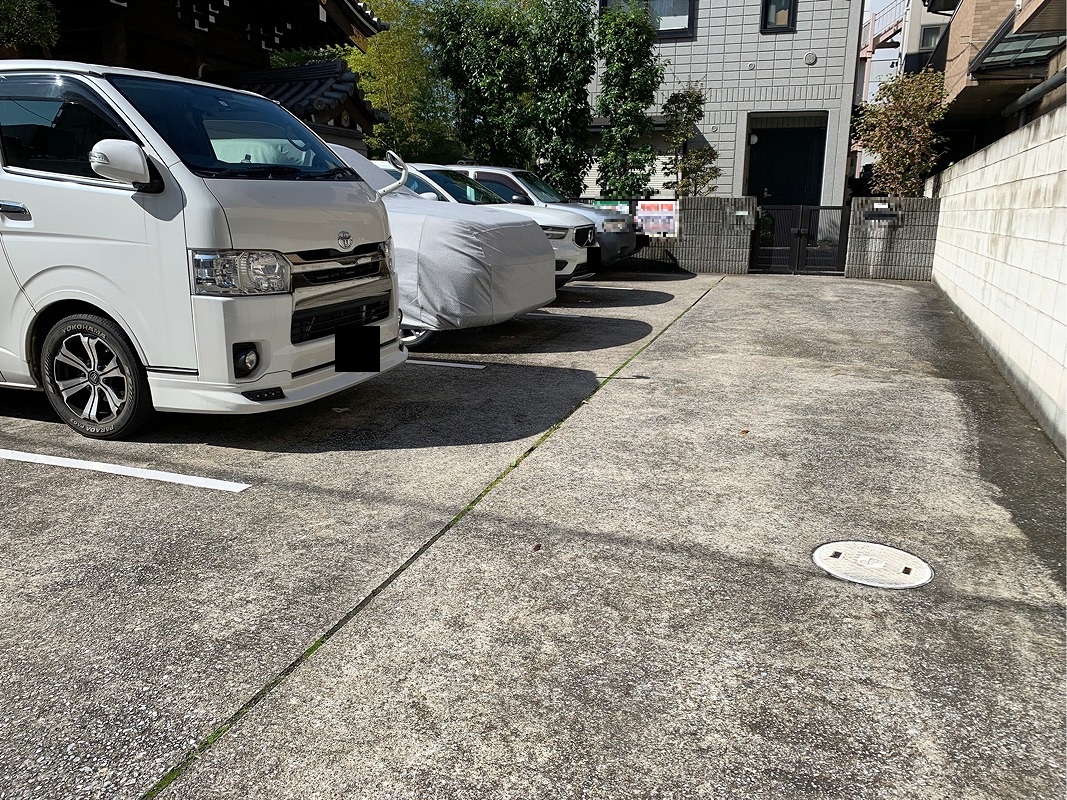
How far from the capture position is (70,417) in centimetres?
457

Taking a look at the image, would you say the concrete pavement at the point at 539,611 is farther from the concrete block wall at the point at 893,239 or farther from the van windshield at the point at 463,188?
the concrete block wall at the point at 893,239

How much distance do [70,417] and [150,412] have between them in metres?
0.53

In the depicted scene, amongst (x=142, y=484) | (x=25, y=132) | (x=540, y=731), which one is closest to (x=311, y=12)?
(x=25, y=132)

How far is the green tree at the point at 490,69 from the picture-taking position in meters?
15.0

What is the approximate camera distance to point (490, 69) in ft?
49.8

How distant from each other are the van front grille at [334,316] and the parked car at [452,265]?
1.23m

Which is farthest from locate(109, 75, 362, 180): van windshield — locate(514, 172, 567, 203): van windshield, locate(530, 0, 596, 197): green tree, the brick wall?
the brick wall

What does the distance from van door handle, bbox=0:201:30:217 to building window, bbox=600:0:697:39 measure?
54.3 ft

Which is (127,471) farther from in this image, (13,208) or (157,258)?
(13,208)

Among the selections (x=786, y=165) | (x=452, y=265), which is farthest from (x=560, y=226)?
(x=786, y=165)

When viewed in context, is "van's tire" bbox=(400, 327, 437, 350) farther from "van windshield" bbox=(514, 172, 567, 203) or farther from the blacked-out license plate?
"van windshield" bbox=(514, 172, 567, 203)

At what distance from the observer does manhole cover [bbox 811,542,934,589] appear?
304cm

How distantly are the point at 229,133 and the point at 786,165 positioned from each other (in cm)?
1893

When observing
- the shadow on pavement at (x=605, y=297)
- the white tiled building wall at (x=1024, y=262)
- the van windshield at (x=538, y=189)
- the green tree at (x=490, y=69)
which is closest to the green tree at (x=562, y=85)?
the green tree at (x=490, y=69)
